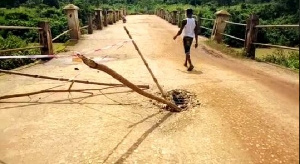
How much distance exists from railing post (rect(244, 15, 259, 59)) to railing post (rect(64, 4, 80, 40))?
6946mm

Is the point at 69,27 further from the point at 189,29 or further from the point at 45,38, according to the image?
the point at 189,29

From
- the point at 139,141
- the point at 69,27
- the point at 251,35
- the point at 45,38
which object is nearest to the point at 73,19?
the point at 69,27

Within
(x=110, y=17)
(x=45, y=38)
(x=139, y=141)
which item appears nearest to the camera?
(x=139, y=141)

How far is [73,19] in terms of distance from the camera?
41.9 ft

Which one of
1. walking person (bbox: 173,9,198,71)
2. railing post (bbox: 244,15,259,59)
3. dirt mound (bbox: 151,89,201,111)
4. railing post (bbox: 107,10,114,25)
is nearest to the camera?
dirt mound (bbox: 151,89,201,111)

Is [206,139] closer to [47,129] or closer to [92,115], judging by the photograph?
[92,115]

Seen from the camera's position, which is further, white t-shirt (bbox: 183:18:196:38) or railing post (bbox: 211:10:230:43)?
railing post (bbox: 211:10:230:43)

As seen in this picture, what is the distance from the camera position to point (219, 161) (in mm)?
3502

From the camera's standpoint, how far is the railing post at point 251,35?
352 inches

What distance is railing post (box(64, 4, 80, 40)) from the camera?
41.1ft

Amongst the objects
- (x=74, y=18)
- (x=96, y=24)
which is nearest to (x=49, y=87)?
(x=74, y=18)

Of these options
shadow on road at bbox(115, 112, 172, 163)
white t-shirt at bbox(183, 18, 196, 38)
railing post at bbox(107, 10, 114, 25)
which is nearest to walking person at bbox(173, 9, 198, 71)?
white t-shirt at bbox(183, 18, 196, 38)

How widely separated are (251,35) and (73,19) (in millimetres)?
7236

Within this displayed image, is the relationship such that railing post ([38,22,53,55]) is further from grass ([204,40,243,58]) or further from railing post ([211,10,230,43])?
railing post ([211,10,230,43])
